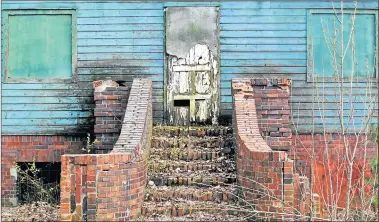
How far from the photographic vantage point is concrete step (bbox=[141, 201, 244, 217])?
20.4ft

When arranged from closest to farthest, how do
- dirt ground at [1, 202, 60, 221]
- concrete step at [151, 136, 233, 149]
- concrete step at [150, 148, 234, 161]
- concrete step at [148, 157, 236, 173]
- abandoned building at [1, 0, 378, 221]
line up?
1. concrete step at [148, 157, 236, 173]
2. concrete step at [150, 148, 234, 161]
3. dirt ground at [1, 202, 60, 221]
4. concrete step at [151, 136, 233, 149]
5. abandoned building at [1, 0, 378, 221]

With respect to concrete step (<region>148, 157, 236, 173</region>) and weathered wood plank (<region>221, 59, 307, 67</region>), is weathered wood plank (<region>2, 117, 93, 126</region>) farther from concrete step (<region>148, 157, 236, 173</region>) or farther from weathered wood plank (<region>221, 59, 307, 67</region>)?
weathered wood plank (<region>221, 59, 307, 67</region>)

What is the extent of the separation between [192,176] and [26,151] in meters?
4.07

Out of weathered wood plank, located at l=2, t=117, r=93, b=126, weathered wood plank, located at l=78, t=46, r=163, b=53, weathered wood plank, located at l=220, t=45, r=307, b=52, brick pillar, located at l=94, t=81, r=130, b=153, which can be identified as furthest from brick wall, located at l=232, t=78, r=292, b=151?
weathered wood plank, located at l=2, t=117, r=93, b=126

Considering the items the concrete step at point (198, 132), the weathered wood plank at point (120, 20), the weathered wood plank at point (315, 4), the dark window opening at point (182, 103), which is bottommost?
the concrete step at point (198, 132)

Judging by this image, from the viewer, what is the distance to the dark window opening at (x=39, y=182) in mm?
9259

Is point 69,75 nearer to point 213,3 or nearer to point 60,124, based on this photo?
point 60,124

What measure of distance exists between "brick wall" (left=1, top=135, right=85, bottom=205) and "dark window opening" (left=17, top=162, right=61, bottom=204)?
0.47 ft

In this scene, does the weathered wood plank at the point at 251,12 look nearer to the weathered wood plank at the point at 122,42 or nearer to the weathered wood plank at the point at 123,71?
the weathered wood plank at the point at 122,42

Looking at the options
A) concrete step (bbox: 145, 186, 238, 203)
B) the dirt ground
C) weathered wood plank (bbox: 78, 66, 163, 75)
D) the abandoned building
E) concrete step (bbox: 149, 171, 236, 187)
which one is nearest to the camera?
concrete step (bbox: 145, 186, 238, 203)

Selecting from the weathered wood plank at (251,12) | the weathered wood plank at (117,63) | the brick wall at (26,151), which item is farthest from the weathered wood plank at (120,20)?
the brick wall at (26,151)

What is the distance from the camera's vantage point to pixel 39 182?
938 centimetres

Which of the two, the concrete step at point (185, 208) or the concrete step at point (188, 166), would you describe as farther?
the concrete step at point (188, 166)

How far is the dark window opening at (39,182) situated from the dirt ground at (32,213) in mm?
320
